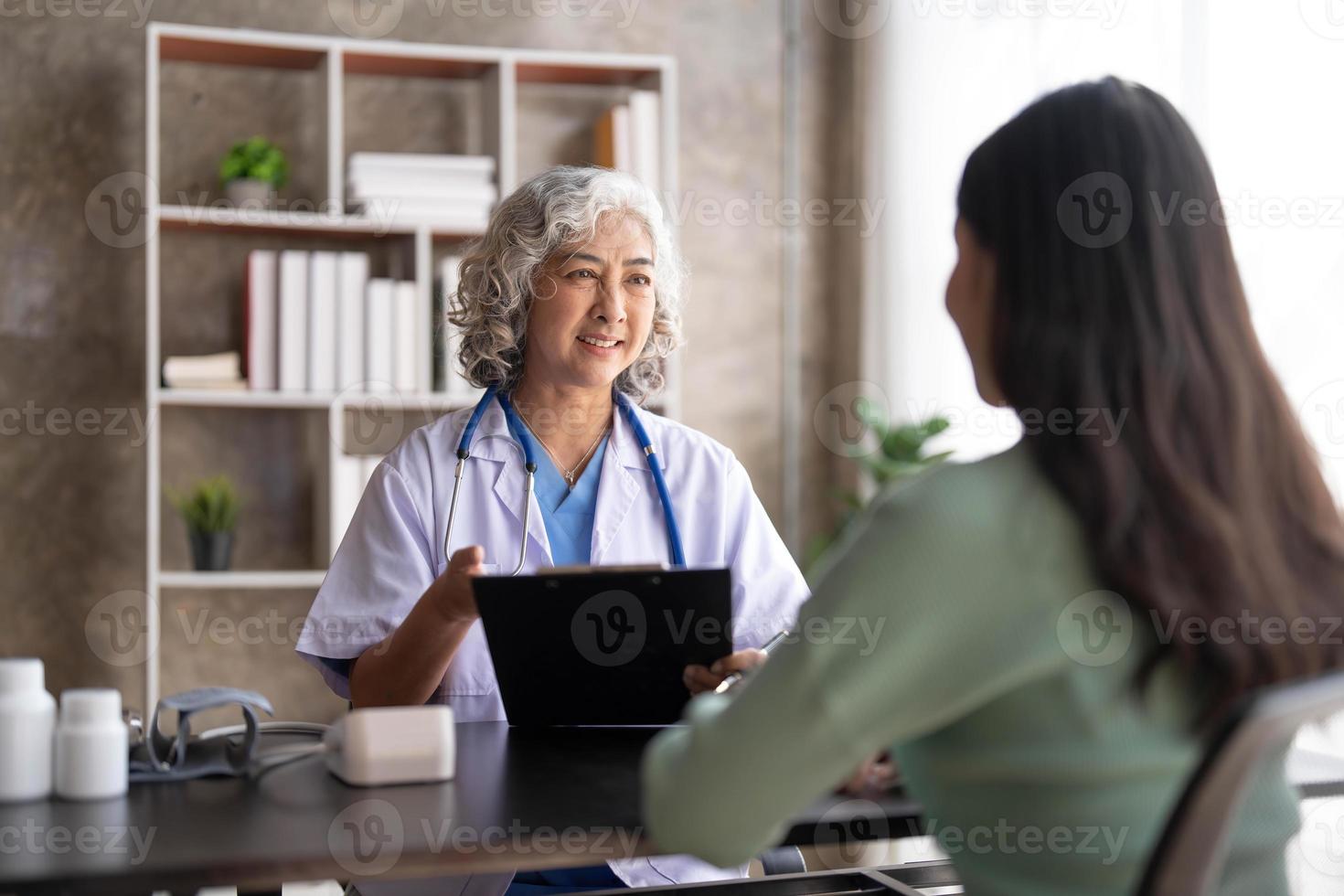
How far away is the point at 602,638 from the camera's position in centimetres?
146

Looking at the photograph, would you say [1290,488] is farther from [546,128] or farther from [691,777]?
[546,128]

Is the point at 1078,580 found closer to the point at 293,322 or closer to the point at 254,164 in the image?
the point at 293,322

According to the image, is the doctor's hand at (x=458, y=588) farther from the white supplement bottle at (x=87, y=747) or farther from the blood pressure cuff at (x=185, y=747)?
the white supplement bottle at (x=87, y=747)

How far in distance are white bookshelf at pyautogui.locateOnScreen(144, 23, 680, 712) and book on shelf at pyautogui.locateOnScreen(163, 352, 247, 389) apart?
0.12 feet

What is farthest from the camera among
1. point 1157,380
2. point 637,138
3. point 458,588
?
point 637,138

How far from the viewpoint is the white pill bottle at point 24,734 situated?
1.21 metres

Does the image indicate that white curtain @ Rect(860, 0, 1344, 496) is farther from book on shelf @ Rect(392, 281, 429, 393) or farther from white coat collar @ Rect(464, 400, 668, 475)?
book on shelf @ Rect(392, 281, 429, 393)

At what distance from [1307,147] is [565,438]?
4.69 feet

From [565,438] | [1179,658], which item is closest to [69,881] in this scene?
[1179,658]

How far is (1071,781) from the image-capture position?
0.96 metres

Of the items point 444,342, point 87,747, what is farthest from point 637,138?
point 87,747

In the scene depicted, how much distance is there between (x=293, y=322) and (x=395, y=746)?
2212 millimetres

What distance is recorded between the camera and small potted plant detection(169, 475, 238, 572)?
330 cm

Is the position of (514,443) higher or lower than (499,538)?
higher
